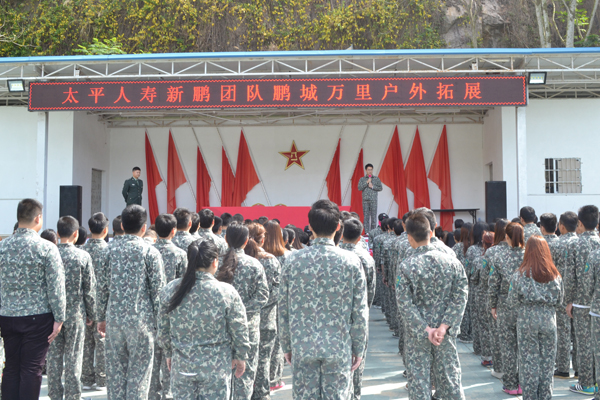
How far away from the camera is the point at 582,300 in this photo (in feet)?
12.5

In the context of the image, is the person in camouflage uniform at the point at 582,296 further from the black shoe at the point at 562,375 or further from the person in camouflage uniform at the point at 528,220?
the person in camouflage uniform at the point at 528,220

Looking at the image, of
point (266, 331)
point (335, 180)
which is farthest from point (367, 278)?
point (335, 180)

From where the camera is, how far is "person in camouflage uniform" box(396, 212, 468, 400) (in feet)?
8.70

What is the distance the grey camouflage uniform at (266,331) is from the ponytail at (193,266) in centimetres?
107

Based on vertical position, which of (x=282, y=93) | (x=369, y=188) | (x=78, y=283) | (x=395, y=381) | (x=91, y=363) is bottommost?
(x=395, y=381)

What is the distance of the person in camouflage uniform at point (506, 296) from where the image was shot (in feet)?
11.7

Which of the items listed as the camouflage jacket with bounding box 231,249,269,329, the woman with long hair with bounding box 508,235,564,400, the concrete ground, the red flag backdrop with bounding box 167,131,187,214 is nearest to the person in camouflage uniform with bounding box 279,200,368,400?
the camouflage jacket with bounding box 231,249,269,329

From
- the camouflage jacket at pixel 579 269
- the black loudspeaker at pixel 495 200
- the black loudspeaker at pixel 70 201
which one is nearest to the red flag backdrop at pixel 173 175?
the black loudspeaker at pixel 70 201

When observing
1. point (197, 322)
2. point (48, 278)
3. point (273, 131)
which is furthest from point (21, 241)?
point (273, 131)

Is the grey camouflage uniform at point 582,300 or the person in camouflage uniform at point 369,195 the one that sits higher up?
the person in camouflage uniform at point 369,195

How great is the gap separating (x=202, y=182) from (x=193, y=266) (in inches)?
406

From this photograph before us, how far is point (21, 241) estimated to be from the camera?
2.95 meters

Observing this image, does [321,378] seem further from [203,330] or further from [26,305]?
[26,305]

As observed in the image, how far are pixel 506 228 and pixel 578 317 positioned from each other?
Result: 37.7 inches
